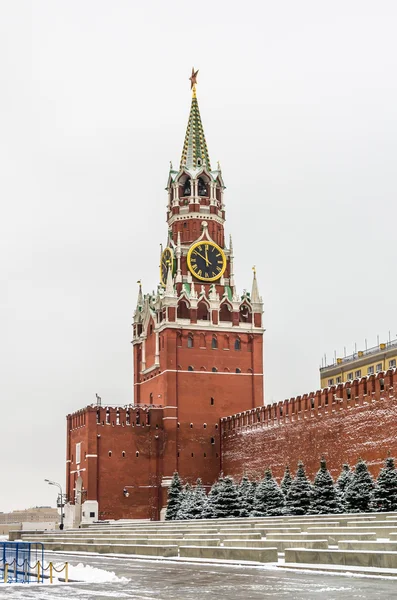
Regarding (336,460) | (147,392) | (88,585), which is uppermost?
(147,392)

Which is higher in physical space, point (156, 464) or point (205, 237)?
point (205, 237)

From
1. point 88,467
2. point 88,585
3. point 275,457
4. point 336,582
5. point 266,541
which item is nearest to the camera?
point 336,582

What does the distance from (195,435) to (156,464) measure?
3.24 meters

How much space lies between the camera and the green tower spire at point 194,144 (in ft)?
236

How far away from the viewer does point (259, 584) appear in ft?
58.6

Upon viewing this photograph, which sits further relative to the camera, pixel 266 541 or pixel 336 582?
pixel 266 541

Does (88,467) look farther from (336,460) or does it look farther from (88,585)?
(88,585)

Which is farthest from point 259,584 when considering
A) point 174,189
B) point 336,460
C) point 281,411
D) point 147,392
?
point 174,189

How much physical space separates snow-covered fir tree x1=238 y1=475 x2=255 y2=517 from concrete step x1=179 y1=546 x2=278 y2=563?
24.3 meters

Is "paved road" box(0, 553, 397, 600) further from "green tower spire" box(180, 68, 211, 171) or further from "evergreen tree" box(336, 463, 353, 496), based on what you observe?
"green tower spire" box(180, 68, 211, 171)

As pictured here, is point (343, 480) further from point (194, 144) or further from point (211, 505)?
point (194, 144)

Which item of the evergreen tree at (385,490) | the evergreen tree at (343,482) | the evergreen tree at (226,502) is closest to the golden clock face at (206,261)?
the evergreen tree at (226,502)

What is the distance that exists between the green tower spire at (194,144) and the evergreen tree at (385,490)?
3651 centimetres

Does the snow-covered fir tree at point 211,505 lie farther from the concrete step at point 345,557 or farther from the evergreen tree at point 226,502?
the concrete step at point 345,557
